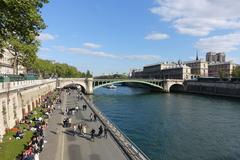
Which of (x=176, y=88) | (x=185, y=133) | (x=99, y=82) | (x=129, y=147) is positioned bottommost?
(x=185, y=133)

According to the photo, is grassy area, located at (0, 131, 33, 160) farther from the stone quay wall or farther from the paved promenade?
the paved promenade

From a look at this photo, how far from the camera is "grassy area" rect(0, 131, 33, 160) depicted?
25.1 metres

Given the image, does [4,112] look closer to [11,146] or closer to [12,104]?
[12,104]

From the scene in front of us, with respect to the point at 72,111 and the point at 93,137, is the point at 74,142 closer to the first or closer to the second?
the point at 93,137

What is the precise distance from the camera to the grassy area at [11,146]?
25.1 meters

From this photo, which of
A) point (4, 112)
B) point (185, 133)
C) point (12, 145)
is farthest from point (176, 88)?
point (12, 145)

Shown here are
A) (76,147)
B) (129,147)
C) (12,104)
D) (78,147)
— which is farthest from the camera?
(12,104)

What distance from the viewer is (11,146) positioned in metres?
27.5

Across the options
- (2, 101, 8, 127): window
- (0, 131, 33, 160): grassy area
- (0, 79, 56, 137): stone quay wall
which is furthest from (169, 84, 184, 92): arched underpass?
(0, 131, 33, 160): grassy area

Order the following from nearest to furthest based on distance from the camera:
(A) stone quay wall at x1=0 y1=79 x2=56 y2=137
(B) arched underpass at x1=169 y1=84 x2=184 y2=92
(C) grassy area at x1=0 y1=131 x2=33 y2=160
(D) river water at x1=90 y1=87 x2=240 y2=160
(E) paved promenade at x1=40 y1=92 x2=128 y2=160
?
(C) grassy area at x1=0 y1=131 x2=33 y2=160 < (E) paved promenade at x1=40 y1=92 x2=128 y2=160 < (A) stone quay wall at x1=0 y1=79 x2=56 y2=137 < (D) river water at x1=90 y1=87 x2=240 y2=160 < (B) arched underpass at x1=169 y1=84 x2=184 y2=92

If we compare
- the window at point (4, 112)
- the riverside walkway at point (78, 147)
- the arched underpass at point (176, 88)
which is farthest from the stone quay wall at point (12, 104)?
the arched underpass at point (176, 88)

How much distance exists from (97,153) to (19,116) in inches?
703

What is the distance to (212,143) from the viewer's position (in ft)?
126


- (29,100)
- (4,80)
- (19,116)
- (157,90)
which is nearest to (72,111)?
(29,100)
